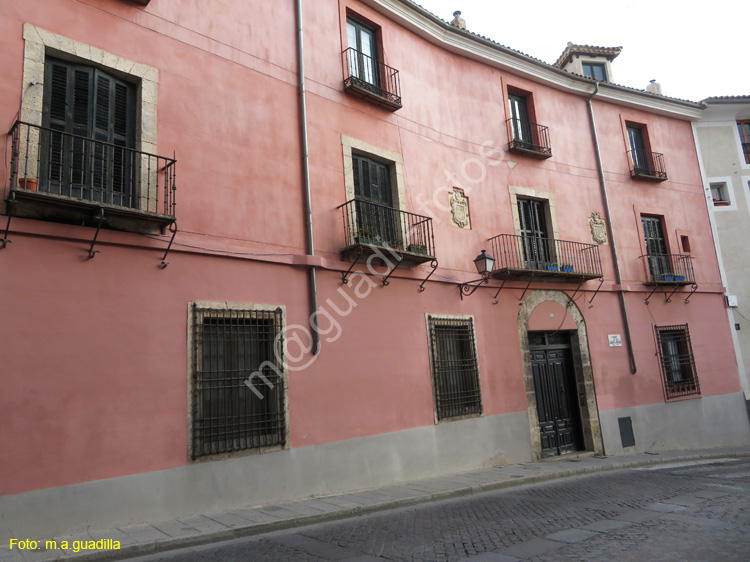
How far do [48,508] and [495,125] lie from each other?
445 inches

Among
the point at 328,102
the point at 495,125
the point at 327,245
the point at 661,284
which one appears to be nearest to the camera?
the point at 327,245

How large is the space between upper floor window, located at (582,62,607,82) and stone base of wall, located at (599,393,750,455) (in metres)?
10.0

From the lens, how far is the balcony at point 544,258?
39.6 feet

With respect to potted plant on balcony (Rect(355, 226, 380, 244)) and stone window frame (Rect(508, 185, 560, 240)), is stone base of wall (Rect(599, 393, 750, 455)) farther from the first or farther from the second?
potted plant on balcony (Rect(355, 226, 380, 244))

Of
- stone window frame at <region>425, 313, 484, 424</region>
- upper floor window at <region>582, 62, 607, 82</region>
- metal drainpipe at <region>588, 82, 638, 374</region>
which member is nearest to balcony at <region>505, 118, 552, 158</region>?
metal drainpipe at <region>588, 82, 638, 374</region>

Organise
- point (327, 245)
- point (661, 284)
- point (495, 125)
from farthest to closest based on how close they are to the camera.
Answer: point (661, 284)
point (495, 125)
point (327, 245)

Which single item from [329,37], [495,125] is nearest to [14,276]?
[329,37]

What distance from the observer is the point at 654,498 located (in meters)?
7.82

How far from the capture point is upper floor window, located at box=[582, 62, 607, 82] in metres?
17.2

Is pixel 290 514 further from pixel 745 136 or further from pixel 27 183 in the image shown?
pixel 745 136

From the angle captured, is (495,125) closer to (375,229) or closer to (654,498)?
(375,229)

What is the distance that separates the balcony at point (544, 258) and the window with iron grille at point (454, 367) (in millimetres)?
1660

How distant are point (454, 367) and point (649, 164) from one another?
9659mm

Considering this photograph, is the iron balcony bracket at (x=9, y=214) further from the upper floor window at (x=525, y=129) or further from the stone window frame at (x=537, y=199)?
the upper floor window at (x=525, y=129)
